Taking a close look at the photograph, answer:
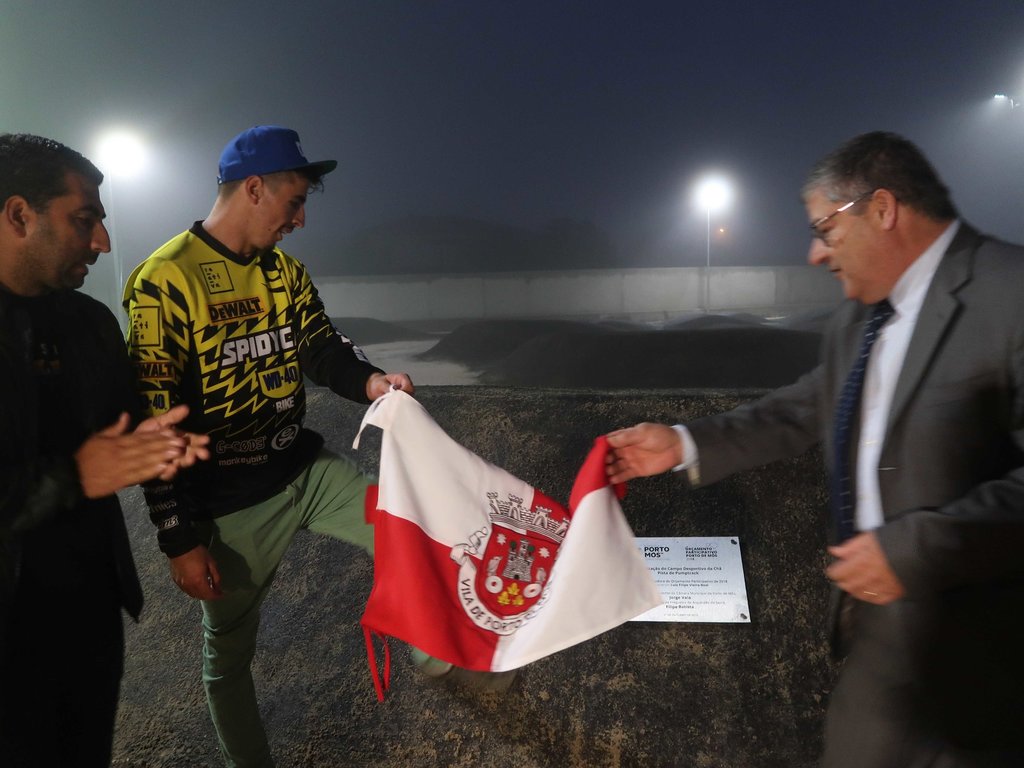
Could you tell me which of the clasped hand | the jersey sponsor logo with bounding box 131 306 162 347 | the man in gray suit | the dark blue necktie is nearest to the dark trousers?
the clasped hand

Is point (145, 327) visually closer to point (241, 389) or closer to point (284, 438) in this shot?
point (241, 389)

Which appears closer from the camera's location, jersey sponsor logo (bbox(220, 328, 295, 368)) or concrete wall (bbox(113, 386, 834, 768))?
jersey sponsor logo (bbox(220, 328, 295, 368))

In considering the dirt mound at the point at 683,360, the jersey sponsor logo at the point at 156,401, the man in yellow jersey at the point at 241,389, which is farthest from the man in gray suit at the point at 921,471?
the dirt mound at the point at 683,360

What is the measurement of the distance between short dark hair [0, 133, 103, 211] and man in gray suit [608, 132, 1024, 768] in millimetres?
1724

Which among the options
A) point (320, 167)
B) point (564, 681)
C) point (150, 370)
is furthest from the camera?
point (564, 681)

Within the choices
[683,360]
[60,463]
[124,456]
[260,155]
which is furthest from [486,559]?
[683,360]

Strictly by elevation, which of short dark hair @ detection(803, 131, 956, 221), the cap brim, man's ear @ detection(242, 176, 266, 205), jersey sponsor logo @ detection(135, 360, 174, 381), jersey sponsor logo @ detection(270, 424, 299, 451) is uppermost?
the cap brim

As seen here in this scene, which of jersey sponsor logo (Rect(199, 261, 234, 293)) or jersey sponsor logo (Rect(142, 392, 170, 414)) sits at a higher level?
jersey sponsor logo (Rect(199, 261, 234, 293))

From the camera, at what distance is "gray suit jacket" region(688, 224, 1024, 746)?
1198mm

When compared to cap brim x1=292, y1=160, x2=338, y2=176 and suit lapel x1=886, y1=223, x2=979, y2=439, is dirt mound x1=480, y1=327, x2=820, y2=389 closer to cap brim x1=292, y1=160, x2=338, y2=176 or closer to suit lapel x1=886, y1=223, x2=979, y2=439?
cap brim x1=292, y1=160, x2=338, y2=176

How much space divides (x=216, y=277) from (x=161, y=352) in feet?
0.93

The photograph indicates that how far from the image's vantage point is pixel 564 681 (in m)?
2.66

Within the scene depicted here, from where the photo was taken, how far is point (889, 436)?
1357 millimetres

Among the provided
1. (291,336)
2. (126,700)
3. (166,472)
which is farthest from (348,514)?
(126,700)
